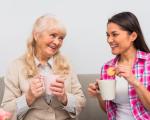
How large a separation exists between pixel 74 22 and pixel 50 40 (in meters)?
0.45

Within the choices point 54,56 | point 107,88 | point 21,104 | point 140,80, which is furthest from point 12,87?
point 140,80

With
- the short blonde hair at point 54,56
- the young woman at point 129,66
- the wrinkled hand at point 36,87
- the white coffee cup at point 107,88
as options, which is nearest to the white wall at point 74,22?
the short blonde hair at point 54,56

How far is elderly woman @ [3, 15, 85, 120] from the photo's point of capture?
5.89ft

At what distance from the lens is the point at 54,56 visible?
193 cm

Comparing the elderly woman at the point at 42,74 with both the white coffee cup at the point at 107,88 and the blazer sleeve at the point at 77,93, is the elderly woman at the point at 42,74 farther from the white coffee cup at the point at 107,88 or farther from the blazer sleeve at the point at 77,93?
the white coffee cup at the point at 107,88

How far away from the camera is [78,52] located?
227 cm

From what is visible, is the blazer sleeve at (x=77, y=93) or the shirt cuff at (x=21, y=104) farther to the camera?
Answer: the blazer sleeve at (x=77, y=93)

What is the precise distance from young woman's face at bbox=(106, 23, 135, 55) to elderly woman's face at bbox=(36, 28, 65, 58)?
0.28 metres

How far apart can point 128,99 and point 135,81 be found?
0.18 m

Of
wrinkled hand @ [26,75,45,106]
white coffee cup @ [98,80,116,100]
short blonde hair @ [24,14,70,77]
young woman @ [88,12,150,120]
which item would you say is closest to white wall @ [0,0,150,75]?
short blonde hair @ [24,14,70,77]

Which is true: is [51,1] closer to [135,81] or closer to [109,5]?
[109,5]

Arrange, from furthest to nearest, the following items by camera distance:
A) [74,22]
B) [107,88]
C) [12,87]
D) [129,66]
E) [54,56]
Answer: [74,22]
[54,56]
[12,87]
[129,66]
[107,88]

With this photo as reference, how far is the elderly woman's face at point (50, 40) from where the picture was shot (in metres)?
1.83

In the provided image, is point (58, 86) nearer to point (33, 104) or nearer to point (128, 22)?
point (33, 104)
